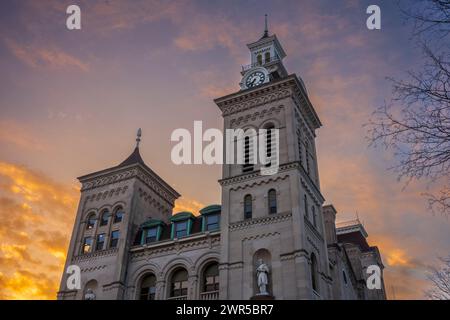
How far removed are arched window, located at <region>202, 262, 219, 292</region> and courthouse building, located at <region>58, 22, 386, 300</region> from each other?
0.26 feet

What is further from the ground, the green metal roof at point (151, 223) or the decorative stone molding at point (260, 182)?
the decorative stone molding at point (260, 182)

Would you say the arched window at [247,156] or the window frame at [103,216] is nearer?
the arched window at [247,156]

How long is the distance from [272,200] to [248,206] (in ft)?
6.67

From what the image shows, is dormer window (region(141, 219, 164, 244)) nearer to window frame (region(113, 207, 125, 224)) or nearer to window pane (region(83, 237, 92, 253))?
window frame (region(113, 207, 125, 224))

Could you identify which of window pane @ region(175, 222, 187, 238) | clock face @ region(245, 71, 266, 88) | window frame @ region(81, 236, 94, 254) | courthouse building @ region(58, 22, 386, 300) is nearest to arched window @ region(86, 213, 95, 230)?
courthouse building @ region(58, 22, 386, 300)

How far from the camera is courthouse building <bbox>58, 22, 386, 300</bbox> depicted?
32.5 meters

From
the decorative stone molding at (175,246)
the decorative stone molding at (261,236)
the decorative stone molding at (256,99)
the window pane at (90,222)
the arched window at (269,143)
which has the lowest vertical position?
the decorative stone molding at (261,236)

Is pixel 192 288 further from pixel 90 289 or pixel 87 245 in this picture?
pixel 87 245

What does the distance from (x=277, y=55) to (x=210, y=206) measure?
66.1ft

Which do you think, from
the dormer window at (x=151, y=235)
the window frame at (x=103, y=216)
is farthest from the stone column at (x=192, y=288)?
the window frame at (x=103, y=216)

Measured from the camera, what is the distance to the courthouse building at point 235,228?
1280 inches

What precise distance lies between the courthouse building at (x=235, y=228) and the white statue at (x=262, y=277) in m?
0.11

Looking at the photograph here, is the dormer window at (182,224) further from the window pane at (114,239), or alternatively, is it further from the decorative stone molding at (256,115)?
the decorative stone molding at (256,115)

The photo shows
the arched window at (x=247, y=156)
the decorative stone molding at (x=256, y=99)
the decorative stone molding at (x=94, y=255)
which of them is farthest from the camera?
the decorative stone molding at (x=94, y=255)
